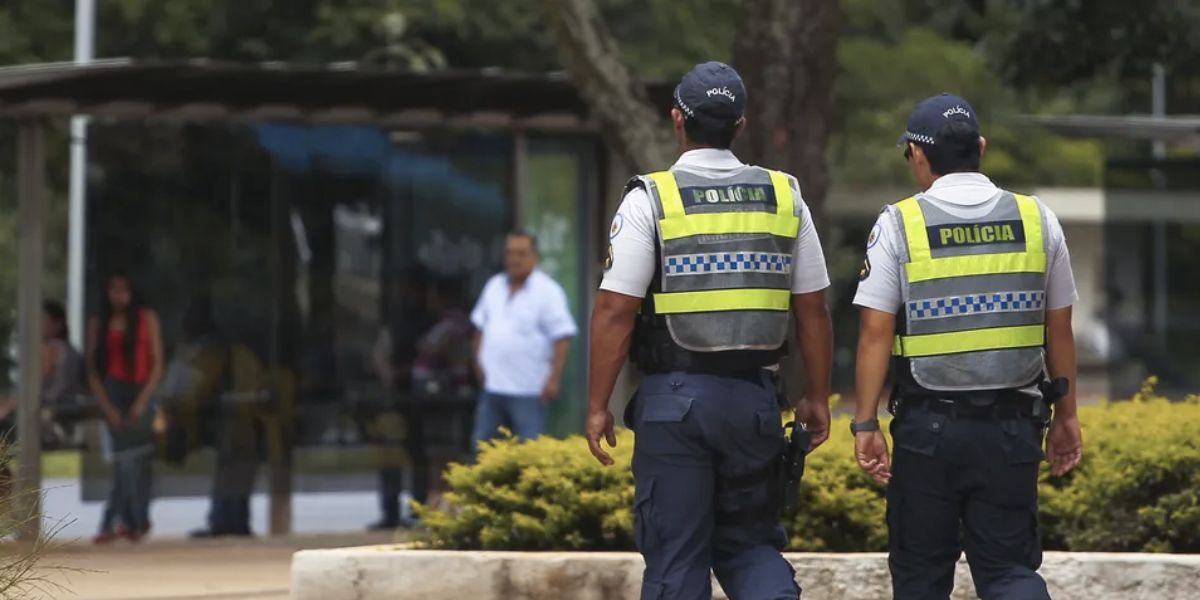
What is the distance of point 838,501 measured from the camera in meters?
7.43

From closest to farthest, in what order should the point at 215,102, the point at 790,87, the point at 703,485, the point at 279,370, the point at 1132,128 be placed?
the point at 703,485, the point at 790,87, the point at 215,102, the point at 279,370, the point at 1132,128

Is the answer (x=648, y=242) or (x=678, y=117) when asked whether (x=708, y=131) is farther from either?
(x=648, y=242)

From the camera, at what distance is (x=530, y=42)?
2484 cm

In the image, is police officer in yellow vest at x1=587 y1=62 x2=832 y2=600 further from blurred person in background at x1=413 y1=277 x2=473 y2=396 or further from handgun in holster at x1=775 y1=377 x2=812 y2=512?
blurred person in background at x1=413 y1=277 x2=473 y2=396

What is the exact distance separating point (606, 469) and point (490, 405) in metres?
4.18

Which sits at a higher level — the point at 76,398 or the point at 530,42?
the point at 530,42

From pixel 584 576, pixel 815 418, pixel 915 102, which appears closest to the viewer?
pixel 815 418

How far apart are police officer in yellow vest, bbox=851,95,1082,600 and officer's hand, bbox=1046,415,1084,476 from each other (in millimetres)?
21

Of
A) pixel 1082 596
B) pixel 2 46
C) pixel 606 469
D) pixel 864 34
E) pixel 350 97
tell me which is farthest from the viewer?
pixel 864 34

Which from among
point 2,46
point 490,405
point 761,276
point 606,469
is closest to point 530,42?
point 2,46

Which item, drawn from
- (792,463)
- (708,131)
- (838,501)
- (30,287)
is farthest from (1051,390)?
(30,287)

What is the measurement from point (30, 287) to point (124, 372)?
0.93m

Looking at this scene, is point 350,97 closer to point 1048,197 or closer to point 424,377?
point 424,377

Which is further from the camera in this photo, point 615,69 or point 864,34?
point 864,34
